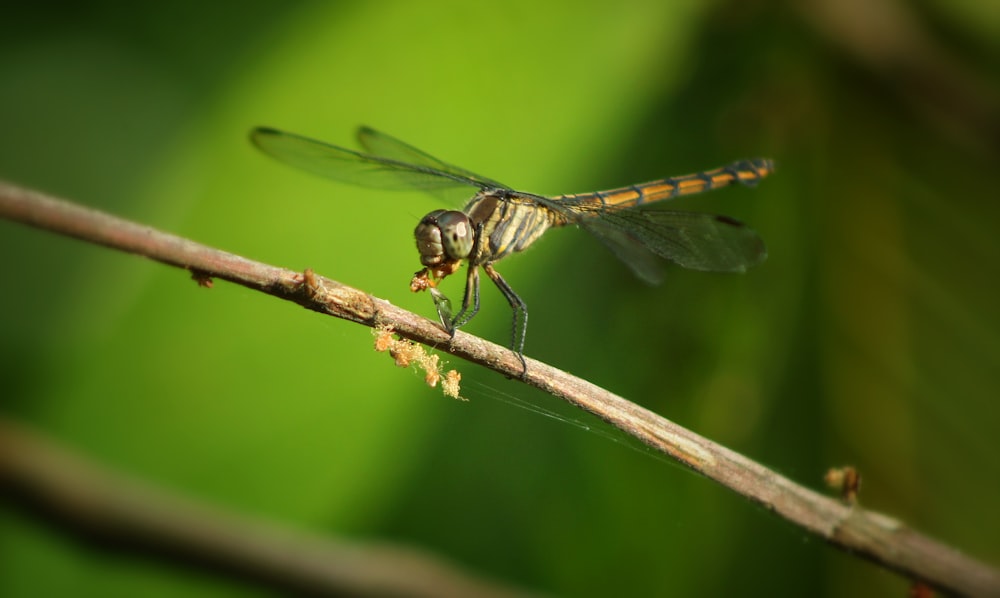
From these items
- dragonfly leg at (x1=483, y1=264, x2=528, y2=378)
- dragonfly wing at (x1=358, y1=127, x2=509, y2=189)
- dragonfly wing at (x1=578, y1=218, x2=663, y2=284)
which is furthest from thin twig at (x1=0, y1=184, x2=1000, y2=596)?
dragonfly wing at (x1=358, y1=127, x2=509, y2=189)

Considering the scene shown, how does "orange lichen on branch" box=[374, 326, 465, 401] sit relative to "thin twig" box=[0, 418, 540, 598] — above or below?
above

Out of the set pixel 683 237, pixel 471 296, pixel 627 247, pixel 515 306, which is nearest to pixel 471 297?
pixel 471 296

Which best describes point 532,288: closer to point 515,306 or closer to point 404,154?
point 515,306

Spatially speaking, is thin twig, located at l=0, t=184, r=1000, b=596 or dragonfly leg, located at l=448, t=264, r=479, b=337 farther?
dragonfly leg, located at l=448, t=264, r=479, b=337

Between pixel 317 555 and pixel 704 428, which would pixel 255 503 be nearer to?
pixel 317 555

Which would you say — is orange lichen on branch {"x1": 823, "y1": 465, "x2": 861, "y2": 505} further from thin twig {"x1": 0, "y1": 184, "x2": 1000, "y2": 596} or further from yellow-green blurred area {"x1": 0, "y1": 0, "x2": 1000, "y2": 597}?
yellow-green blurred area {"x1": 0, "y1": 0, "x2": 1000, "y2": 597}

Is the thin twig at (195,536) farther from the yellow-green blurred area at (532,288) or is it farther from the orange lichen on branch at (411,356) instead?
the orange lichen on branch at (411,356)

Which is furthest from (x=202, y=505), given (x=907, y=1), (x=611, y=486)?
(x=907, y=1)
